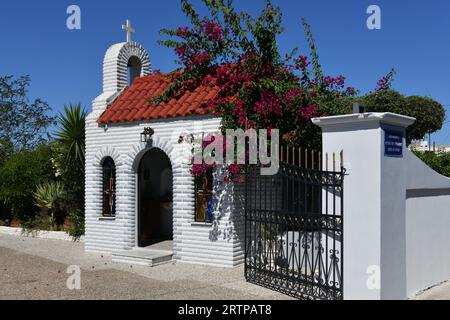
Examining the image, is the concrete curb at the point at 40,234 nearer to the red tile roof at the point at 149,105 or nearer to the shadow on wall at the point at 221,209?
the red tile roof at the point at 149,105

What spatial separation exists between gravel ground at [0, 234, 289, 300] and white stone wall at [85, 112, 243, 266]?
431 mm

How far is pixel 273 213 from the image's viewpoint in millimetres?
7836

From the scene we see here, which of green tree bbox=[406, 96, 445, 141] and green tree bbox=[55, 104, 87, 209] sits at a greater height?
green tree bbox=[406, 96, 445, 141]

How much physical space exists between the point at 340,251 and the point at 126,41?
8.90 metres

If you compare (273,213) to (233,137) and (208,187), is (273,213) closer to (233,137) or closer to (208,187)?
(233,137)

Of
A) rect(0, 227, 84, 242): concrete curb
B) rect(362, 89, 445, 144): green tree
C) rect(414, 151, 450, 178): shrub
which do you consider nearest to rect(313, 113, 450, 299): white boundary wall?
rect(414, 151, 450, 178): shrub

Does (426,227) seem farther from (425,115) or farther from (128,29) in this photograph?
(425,115)

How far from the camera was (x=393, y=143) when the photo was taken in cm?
666

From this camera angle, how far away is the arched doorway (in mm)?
13367

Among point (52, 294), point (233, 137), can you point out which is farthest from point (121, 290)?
point (233, 137)

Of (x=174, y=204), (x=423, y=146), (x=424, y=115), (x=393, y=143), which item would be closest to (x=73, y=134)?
(x=174, y=204)

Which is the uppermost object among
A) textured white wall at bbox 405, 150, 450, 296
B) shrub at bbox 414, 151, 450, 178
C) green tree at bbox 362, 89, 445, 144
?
green tree at bbox 362, 89, 445, 144

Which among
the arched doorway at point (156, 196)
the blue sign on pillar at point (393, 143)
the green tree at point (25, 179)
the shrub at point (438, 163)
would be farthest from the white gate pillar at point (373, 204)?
the green tree at point (25, 179)

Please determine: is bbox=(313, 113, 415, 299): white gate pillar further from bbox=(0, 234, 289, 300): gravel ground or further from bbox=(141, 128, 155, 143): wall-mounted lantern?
bbox=(141, 128, 155, 143): wall-mounted lantern
